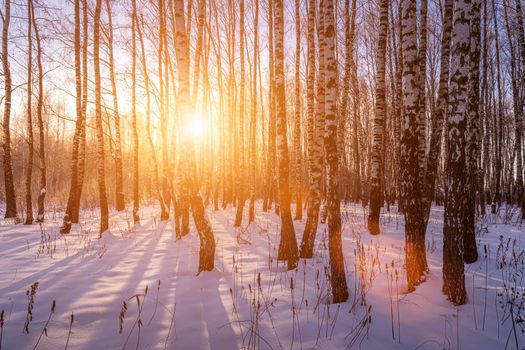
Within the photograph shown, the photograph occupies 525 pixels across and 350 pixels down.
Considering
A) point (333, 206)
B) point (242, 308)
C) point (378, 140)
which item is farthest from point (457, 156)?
point (378, 140)

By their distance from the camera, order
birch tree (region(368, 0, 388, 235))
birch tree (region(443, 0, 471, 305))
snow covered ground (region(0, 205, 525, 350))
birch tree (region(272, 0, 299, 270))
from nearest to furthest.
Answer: snow covered ground (region(0, 205, 525, 350)) → birch tree (region(443, 0, 471, 305)) → birch tree (region(272, 0, 299, 270)) → birch tree (region(368, 0, 388, 235))

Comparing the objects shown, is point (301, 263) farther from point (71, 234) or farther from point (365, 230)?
point (71, 234)

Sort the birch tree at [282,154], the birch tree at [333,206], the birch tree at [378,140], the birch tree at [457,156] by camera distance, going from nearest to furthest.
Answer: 1. the birch tree at [457,156]
2. the birch tree at [333,206]
3. the birch tree at [282,154]
4. the birch tree at [378,140]

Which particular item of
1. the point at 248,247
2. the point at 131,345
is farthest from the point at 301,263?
the point at 131,345

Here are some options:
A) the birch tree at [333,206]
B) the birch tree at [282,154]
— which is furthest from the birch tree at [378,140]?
the birch tree at [333,206]

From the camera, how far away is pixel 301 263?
18.7 feet

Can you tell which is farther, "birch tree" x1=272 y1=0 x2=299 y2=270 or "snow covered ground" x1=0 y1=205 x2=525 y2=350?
"birch tree" x1=272 y1=0 x2=299 y2=270

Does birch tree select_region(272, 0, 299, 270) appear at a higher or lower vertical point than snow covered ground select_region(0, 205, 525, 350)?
higher

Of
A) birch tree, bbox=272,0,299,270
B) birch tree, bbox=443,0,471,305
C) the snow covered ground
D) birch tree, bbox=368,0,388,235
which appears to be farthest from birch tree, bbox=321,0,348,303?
birch tree, bbox=368,0,388,235

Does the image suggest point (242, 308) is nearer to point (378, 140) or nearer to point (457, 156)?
point (457, 156)

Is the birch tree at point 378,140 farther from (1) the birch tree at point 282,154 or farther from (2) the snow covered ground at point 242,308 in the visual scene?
(1) the birch tree at point 282,154

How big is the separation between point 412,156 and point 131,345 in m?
4.22

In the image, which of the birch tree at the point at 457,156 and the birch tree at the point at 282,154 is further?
the birch tree at the point at 282,154

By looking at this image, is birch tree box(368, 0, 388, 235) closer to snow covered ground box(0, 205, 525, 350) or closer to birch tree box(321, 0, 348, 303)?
snow covered ground box(0, 205, 525, 350)
